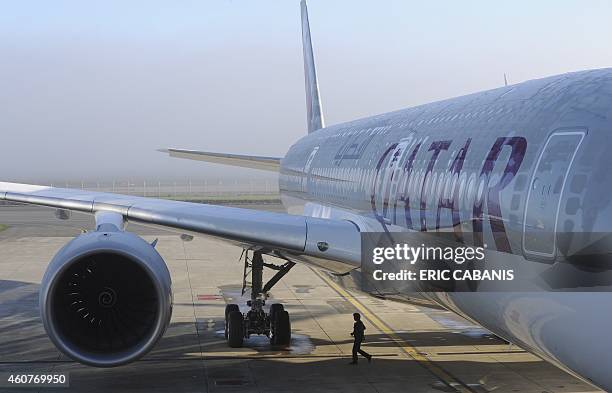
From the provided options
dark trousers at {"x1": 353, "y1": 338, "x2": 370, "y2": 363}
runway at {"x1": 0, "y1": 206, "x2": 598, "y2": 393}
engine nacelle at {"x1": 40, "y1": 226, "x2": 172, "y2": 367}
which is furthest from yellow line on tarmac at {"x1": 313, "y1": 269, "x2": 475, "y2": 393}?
engine nacelle at {"x1": 40, "y1": 226, "x2": 172, "y2": 367}

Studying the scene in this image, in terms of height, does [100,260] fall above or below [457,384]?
above

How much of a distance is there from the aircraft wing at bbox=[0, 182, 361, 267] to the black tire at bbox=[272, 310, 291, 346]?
2.66m

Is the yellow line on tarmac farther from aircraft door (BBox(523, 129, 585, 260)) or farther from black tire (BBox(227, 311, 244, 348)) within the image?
aircraft door (BBox(523, 129, 585, 260))

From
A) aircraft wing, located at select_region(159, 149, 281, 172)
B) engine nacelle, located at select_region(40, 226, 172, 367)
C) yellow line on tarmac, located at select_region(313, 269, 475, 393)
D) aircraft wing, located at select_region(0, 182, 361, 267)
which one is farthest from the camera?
aircraft wing, located at select_region(159, 149, 281, 172)

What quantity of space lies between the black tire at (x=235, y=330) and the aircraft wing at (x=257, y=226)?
101 inches

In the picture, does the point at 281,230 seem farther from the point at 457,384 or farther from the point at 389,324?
the point at 389,324

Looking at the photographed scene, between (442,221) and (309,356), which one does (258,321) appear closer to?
(309,356)

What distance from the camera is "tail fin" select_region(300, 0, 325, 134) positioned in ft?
89.8

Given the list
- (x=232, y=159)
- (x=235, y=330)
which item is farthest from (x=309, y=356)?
(x=232, y=159)

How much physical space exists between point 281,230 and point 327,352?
13.4 feet

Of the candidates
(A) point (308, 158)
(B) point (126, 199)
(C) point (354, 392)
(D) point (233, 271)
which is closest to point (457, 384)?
(C) point (354, 392)

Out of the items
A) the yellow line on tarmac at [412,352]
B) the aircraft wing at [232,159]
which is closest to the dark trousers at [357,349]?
the yellow line on tarmac at [412,352]

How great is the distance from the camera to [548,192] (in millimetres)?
6762

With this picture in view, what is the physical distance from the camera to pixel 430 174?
991 centimetres
